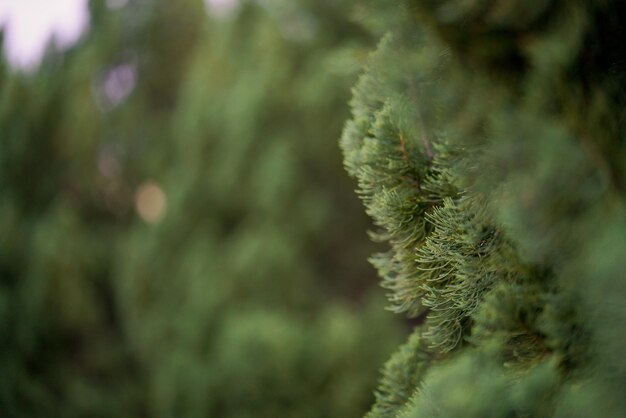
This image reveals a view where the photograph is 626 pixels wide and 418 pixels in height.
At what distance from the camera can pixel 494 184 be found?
1305 millimetres

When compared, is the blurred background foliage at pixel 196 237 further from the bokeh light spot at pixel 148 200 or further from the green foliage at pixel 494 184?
the green foliage at pixel 494 184

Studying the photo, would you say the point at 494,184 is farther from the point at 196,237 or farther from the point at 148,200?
the point at 148,200

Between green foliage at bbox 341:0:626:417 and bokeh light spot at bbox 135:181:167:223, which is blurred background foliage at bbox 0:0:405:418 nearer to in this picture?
bokeh light spot at bbox 135:181:167:223

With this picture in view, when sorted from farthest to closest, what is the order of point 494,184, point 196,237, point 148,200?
1. point 148,200
2. point 196,237
3. point 494,184

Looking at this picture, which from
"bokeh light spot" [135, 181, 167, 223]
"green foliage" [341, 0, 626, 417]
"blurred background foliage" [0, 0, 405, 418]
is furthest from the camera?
"bokeh light spot" [135, 181, 167, 223]

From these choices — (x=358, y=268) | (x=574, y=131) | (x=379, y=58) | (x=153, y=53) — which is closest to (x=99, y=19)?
(x=153, y=53)

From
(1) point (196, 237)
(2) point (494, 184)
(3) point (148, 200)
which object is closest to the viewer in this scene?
(2) point (494, 184)

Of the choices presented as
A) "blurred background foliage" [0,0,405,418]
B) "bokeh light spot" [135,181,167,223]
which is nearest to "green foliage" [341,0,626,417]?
"blurred background foliage" [0,0,405,418]

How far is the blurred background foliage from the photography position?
3.86m

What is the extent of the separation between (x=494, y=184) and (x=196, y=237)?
10.8 ft

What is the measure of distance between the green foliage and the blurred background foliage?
8.05 ft

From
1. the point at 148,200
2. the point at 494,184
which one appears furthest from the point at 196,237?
the point at 494,184

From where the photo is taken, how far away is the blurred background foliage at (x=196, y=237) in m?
3.86

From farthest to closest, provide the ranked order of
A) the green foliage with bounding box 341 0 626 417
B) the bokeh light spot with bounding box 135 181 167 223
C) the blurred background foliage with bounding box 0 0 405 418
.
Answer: the bokeh light spot with bounding box 135 181 167 223, the blurred background foliage with bounding box 0 0 405 418, the green foliage with bounding box 341 0 626 417
